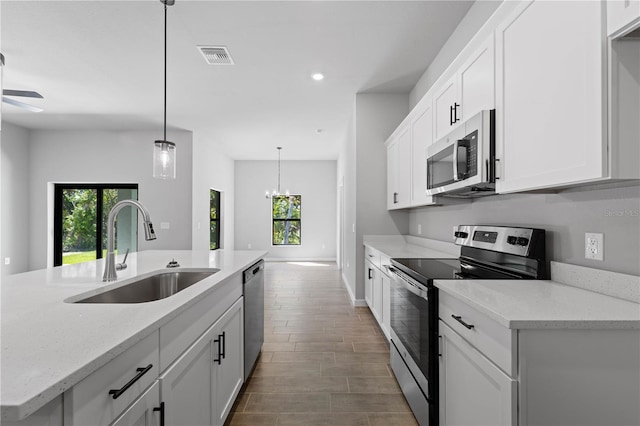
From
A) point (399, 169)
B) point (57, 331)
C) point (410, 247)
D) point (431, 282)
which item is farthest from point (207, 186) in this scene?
point (57, 331)

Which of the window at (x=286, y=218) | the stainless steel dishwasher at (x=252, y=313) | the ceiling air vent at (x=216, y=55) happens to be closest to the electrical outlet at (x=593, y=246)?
the stainless steel dishwasher at (x=252, y=313)

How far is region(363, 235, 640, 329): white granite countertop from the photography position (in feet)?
3.45

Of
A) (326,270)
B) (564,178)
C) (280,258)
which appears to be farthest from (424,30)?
(280,258)

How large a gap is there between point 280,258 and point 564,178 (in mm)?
8513

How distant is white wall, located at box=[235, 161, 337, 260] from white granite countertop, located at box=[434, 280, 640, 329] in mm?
7897

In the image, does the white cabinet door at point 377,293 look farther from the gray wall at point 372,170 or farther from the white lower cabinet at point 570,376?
the white lower cabinet at point 570,376

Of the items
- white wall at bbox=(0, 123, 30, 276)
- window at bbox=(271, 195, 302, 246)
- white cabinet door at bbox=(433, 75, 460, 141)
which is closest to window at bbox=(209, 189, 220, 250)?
window at bbox=(271, 195, 302, 246)

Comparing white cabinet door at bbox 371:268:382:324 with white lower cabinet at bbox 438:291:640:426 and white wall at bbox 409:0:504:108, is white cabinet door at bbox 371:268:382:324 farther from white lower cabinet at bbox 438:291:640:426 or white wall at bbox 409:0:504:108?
white lower cabinet at bbox 438:291:640:426

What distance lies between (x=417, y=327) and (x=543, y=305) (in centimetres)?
78

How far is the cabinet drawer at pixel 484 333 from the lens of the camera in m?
1.09

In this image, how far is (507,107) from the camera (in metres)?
1.64

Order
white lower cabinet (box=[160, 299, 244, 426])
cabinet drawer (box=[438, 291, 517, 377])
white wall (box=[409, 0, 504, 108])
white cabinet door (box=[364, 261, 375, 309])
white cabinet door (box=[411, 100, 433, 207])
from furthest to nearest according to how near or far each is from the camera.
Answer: white cabinet door (box=[364, 261, 375, 309]), white cabinet door (box=[411, 100, 433, 207]), white wall (box=[409, 0, 504, 108]), white lower cabinet (box=[160, 299, 244, 426]), cabinet drawer (box=[438, 291, 517, 377])

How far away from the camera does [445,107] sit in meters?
2.45

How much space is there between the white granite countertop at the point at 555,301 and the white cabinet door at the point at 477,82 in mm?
948
